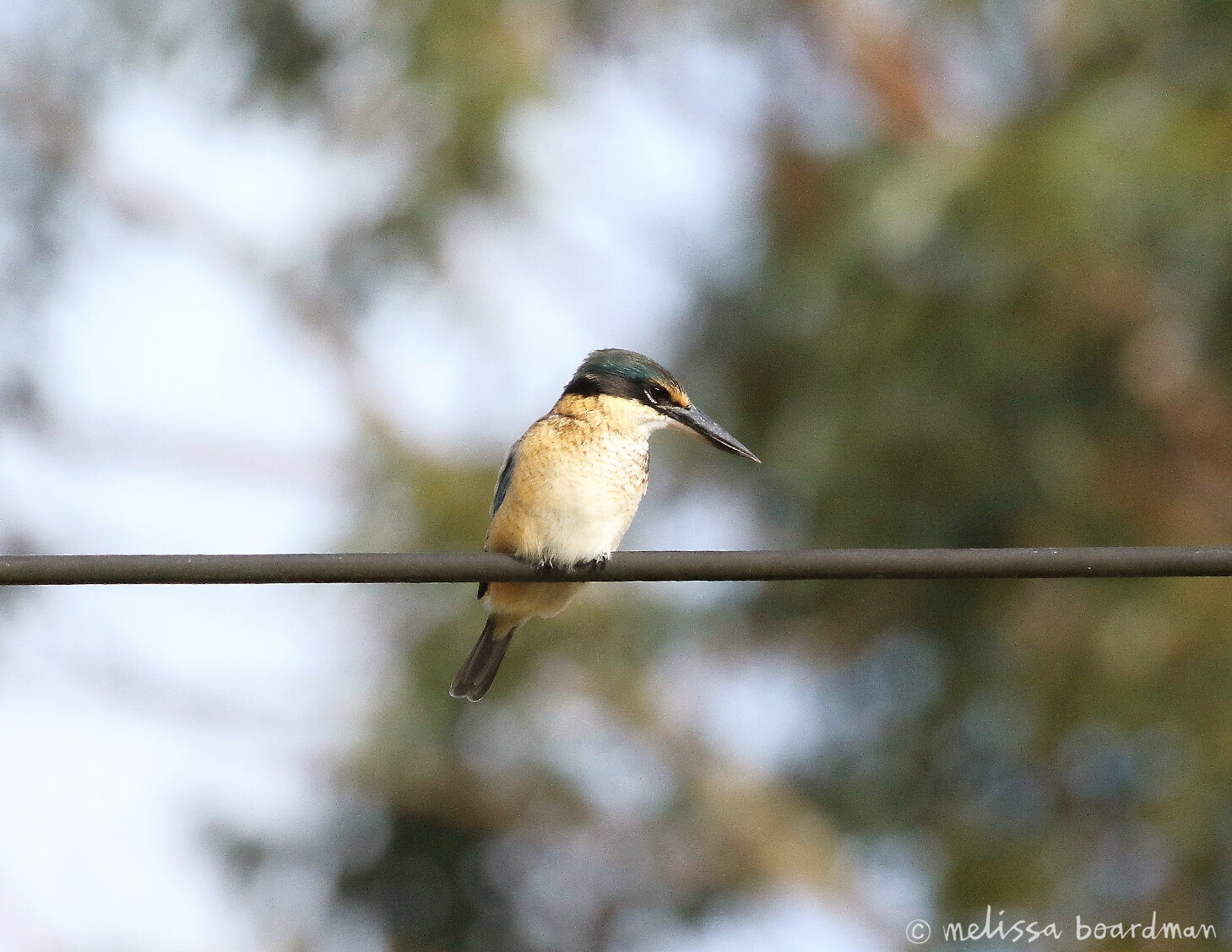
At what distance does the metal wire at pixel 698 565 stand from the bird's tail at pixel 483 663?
1.77 meters

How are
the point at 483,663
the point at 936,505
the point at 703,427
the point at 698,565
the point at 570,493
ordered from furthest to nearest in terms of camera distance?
the point at 936,505, the point at 483,663, the point at 703,427, the point at 570,493, the point at 698,565

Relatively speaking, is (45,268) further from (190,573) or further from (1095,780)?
(190,573)

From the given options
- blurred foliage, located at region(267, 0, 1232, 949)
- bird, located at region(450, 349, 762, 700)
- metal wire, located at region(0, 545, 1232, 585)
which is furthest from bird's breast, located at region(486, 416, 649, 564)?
blurred foliage, located at region(267, 0, 1232, 949)

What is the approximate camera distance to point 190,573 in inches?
103

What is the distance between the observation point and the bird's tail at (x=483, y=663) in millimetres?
4430

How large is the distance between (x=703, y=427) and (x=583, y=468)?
0.31 meters

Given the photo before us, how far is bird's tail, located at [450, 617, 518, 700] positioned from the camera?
4.43 m

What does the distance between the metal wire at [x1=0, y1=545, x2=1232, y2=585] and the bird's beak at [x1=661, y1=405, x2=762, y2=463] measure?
1335mm

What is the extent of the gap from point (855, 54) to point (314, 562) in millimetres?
7549

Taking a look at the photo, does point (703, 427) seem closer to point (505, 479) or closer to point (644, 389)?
point (644, 389)

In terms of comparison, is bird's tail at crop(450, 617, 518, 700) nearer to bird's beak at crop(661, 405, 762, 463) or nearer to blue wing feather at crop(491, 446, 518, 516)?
blue wing feather at crop(491, 446, 518, 516)

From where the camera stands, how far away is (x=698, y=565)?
2.66m

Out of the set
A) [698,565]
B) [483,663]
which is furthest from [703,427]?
[698,565]

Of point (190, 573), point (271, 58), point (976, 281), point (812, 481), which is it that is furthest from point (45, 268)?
point (190, 573)
